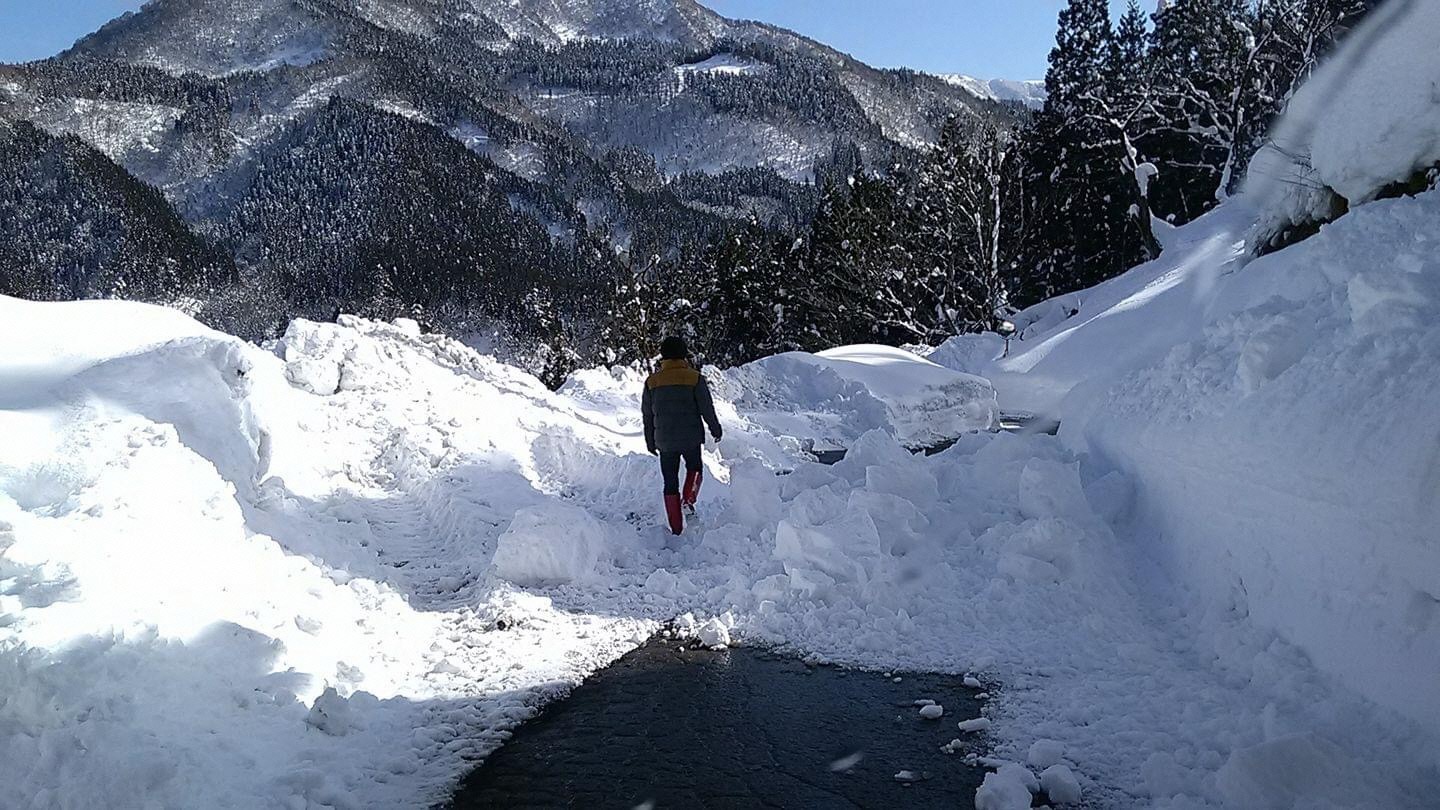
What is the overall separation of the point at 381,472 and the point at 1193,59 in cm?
3080

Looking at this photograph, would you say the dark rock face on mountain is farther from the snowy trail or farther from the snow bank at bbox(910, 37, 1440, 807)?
the snow bank at bbox(910, 37, 1440, 807)

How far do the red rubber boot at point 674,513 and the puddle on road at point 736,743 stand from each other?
7.33 feet

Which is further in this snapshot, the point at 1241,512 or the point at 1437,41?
the point at 1437,41

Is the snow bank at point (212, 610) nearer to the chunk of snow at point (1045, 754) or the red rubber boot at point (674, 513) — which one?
the red rubber boot at point (674, 513)

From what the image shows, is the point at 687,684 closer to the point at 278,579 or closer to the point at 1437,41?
the point at 278,579

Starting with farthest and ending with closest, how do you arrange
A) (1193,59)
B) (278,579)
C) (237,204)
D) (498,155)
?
(498,155) → (237,204) → (1193,59) → (278,579)

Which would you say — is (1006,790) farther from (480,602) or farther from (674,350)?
(674,350)

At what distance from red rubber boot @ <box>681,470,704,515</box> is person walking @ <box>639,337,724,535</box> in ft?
0.04

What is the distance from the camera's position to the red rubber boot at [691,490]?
720cm

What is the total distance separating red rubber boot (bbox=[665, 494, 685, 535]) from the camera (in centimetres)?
689

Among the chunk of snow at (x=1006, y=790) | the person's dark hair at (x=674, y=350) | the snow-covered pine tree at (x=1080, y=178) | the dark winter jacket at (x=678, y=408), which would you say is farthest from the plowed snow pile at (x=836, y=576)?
the snow-covered pine tree at (x=1080, y=178)

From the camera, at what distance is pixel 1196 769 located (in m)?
3.03

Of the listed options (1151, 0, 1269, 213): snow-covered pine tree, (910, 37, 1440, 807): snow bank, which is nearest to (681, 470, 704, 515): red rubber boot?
(910, 37, 1440, 807): snow bank

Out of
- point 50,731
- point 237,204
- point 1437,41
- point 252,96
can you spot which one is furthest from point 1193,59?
point 252,96
